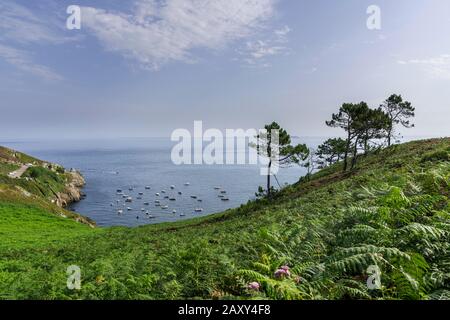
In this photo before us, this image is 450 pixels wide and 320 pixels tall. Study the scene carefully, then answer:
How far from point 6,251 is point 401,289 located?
2710 cm

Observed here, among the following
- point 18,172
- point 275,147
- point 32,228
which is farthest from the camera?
point 18,172

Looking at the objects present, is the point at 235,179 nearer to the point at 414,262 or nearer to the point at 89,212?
the point at 89,212

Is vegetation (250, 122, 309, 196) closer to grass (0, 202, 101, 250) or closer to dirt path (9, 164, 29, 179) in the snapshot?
grass (0, 202, 101, 250)

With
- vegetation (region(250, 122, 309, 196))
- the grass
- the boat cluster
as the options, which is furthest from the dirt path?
vegetation (region(250, 122, 309, 196))

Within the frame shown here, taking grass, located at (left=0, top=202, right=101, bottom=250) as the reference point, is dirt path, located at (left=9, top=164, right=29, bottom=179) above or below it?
above

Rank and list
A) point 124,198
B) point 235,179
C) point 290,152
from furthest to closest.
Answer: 1. point 235,179
2. point 124,198
3. point 290,152

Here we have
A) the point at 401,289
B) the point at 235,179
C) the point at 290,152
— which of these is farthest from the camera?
the point at 235,179

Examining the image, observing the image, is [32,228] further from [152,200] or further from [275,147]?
[152,200]

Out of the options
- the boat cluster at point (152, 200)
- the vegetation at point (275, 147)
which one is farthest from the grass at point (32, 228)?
the boat cluster at point (152, 200)

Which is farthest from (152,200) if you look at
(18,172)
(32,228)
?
(32,228)

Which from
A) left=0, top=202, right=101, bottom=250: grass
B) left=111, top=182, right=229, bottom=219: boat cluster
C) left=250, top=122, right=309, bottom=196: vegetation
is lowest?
left=0, top=202, right=101, bottom=250: grass

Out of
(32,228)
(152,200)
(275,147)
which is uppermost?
(275,147)
